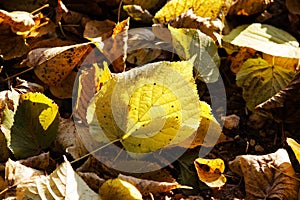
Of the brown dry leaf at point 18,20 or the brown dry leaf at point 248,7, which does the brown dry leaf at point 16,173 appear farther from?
the brown dry leaf at point 248,7

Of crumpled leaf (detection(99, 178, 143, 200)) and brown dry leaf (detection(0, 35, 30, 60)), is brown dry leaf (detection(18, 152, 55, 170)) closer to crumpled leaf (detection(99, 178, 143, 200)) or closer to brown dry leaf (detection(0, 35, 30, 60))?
crumpled leaf (detection(99, 178, 143, 200))

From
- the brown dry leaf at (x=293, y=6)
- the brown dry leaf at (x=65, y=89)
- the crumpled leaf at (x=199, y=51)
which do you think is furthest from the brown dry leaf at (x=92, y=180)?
the brown dry leaf at (x=293, y=6)

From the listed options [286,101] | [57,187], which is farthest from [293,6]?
[57,187]

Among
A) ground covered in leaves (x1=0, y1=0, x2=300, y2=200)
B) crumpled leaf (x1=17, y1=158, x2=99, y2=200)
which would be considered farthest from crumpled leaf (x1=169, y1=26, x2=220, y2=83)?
crumpled leaf (x1=17, y1=158, x2=99, y2=200)

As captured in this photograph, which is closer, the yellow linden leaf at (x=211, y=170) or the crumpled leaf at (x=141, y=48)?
the yellow linden leaf at (x=211, y=170)

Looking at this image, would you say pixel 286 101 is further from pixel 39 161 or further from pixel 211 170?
pixel 39 161

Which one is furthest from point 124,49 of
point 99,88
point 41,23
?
point 41,23
